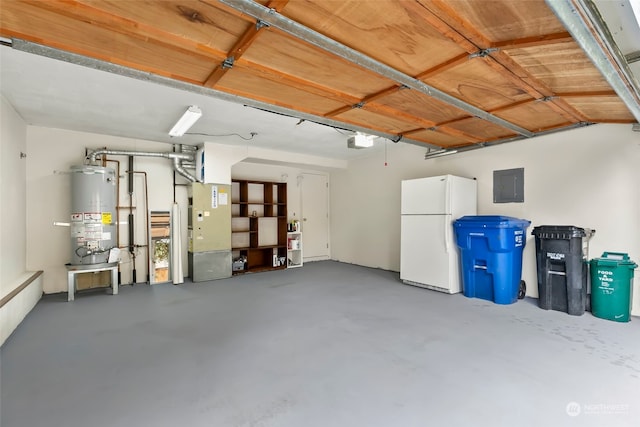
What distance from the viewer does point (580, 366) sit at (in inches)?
92.4

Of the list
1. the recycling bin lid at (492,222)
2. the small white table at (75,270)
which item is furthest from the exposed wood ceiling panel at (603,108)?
the small white table at (75,270)

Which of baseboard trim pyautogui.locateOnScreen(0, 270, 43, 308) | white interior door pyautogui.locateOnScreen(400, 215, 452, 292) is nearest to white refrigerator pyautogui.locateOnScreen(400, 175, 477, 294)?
white interior door pyautogui.locateOnScreen(400, 215, 452, 292)

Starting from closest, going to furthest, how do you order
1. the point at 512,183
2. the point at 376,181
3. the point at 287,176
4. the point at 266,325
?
the point at 266,325
the point at 512,183
the point at 376,181
the point at 287,176

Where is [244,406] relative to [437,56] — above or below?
below

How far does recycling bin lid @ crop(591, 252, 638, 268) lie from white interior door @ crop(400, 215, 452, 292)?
1687 mm

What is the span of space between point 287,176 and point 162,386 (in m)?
5.80

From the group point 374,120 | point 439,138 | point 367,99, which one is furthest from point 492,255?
point 367,99

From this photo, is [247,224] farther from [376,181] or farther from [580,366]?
[580,366]

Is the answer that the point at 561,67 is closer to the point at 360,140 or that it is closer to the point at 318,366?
the point at 360,140

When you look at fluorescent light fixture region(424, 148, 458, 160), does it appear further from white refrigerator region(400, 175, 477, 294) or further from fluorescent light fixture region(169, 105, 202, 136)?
fluorescent light fixture region(169, 105, 202, 136)

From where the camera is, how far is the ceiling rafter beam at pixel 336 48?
1.66m

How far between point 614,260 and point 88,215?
689 centimetres

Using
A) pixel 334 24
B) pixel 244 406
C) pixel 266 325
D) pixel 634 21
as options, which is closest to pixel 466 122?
pixel 634 21

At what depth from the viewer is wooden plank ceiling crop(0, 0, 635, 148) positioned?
1.72 m
